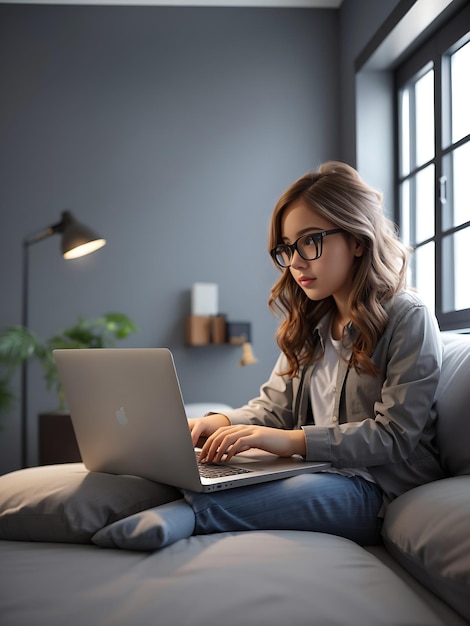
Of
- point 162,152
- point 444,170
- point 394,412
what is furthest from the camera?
point 162,152

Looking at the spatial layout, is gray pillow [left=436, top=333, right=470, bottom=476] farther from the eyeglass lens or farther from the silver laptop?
the eyeglass lens

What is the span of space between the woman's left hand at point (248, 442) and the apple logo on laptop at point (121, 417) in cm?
18

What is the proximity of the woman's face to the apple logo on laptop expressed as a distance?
57cm

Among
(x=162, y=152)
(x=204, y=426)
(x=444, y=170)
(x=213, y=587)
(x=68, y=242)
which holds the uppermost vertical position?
(x=162, y=152)

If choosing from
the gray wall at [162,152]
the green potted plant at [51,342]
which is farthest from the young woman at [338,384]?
the gray wall at [162,152]

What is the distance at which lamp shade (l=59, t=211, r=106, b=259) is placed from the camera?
329 centimetres

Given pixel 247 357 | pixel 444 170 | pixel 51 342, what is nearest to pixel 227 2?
pixel 444 170

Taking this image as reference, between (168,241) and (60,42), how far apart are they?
1.22m

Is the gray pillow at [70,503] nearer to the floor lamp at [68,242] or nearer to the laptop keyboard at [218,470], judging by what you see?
the laptop keyboard at [218,470]

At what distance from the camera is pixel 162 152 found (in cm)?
398

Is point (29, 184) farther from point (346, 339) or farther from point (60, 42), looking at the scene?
point (346, 339)

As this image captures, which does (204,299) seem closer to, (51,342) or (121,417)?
(51,342)

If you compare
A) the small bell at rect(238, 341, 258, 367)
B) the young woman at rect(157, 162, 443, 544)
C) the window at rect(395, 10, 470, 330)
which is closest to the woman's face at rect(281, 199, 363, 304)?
the young woman at rect(157, 162, 443, 544)

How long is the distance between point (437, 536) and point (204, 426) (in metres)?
0.70
